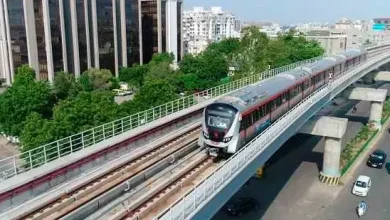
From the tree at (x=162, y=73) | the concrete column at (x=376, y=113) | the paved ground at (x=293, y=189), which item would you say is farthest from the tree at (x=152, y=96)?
the concrete column at (x=376, y=113)

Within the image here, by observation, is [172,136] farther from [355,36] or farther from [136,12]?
[355,36]

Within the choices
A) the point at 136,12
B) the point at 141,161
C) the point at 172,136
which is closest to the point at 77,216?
the point at 141,161

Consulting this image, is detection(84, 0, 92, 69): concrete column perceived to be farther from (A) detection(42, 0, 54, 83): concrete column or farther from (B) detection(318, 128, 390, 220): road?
(B) detection(318, 128, 390, 220): road

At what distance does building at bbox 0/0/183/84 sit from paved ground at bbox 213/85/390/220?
40.4 meters

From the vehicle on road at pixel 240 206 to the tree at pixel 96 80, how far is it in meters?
35.1

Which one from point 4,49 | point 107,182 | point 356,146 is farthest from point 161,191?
point 4,49

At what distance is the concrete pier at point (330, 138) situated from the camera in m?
33.5

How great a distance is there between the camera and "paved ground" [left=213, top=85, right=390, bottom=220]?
91.1 ft

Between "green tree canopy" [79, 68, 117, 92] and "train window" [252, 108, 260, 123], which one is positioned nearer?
"train window" [252, 108, 260, 123]

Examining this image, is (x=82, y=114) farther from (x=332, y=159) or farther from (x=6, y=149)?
(x=332, y=159)

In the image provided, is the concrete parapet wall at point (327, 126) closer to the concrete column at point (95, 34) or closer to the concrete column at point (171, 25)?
the concrete column at point (95, 34)

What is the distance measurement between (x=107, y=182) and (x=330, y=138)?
77.3 ft

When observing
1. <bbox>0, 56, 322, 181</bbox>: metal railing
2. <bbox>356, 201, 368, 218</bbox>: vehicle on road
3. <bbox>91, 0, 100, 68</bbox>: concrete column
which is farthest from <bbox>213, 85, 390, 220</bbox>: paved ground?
<bbox>91, 0, 100, 68</bbox>: concrete column

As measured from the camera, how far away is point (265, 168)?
35.2 m
